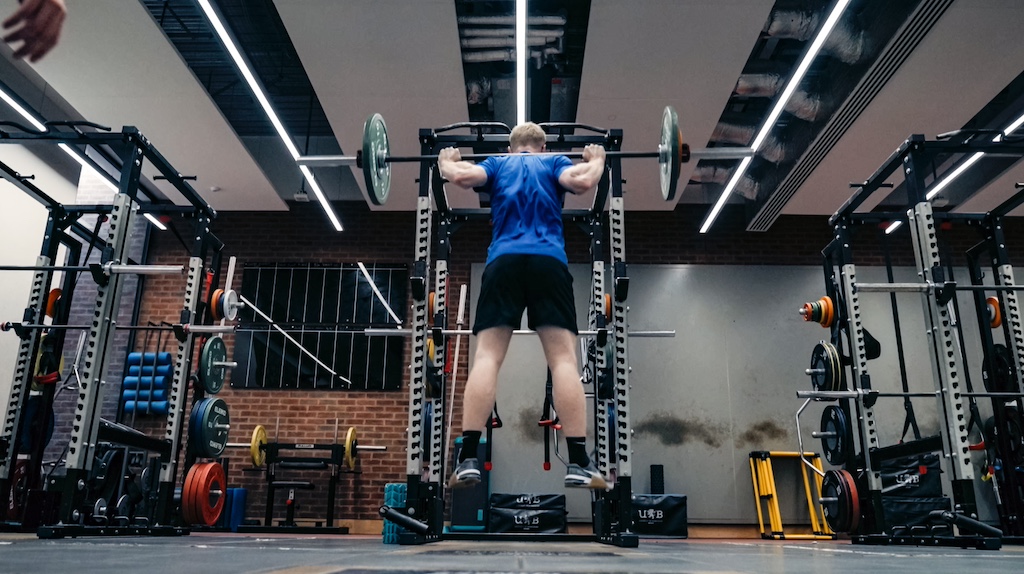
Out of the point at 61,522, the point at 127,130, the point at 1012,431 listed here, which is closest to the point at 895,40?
the point at 1012,431

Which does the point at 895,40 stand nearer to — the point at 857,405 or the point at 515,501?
the point at 857,405

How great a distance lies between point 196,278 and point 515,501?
332cm

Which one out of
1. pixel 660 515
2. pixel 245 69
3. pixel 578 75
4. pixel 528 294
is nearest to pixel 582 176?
pixel 528 294

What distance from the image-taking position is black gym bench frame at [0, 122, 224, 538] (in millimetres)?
3510

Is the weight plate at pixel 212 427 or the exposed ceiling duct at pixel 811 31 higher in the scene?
the exposed ceiling duct at pixel 811 31

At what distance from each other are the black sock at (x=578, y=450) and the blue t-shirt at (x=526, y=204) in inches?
24.1

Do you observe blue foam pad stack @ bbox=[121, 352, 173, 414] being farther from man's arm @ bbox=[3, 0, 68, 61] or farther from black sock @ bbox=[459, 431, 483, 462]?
man's arm @ bbox=[3, 0, 68, 61]

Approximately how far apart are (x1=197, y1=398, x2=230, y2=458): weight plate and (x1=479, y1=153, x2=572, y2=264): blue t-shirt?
280 cm

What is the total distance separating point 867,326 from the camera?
23.7 ft

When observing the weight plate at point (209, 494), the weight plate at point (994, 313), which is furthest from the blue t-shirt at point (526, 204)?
the weight plate at point (994, 313)

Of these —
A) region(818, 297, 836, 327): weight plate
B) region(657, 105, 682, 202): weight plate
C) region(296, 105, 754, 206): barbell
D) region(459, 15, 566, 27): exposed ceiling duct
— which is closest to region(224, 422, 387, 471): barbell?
region(296, 105, 754, 206): barbell

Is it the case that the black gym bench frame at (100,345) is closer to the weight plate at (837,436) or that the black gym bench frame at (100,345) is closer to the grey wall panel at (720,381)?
the grey wall panel at (720,381)

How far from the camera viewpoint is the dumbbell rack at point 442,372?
121 inches

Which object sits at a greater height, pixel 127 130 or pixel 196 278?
pixel 127 130
